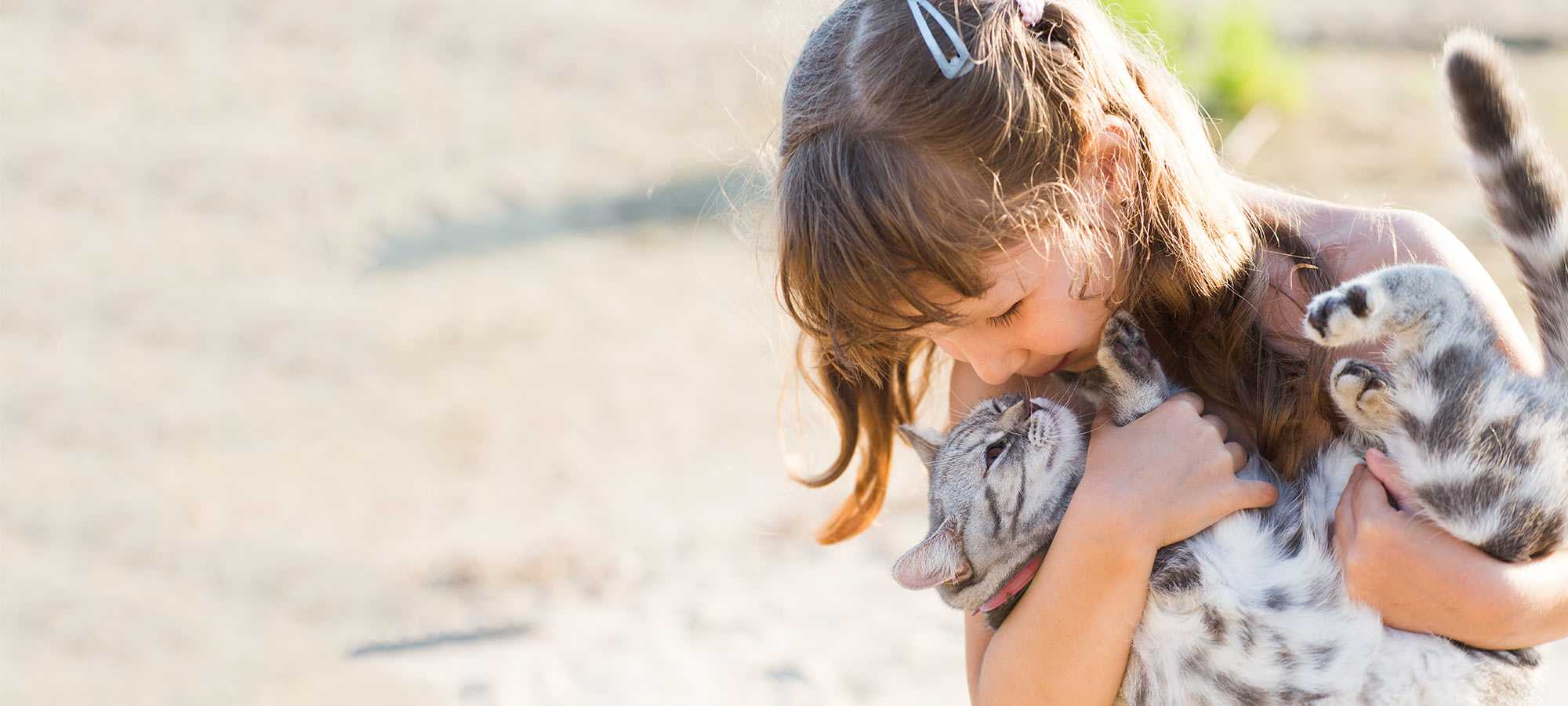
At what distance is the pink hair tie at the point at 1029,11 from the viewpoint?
160 centimetres

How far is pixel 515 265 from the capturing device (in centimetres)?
606

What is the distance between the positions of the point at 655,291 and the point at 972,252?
4539 mm

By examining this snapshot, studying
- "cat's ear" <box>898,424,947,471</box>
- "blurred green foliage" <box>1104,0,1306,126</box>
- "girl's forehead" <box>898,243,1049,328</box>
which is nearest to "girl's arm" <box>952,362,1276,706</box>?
"girl's forehead" <box>898,243,1049,328</box>

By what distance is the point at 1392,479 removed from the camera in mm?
1653

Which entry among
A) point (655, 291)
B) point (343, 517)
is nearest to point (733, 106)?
point (655, 291)

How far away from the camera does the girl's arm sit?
169 cm

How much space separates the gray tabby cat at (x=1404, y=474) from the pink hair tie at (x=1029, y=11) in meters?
0.52

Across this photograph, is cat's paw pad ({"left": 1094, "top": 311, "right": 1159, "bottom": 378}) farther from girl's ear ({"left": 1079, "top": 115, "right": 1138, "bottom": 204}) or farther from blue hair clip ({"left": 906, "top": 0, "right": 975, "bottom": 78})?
blue hair clip ({"left": 906, "top": 0, "right": 975, "bottom": 78})

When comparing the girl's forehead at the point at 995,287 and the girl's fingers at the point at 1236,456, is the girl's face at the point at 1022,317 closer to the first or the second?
the girl's forehead at the point at 995,287

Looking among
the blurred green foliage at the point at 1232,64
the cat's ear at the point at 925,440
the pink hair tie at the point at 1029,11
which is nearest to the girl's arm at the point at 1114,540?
the cat's ear at the point at 925,440

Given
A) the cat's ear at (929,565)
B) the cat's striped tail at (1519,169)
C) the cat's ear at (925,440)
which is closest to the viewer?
the cat's striped tail at (1519,169)

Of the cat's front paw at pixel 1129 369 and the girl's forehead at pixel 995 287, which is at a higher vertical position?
the girl's forehead at pixel 995 287

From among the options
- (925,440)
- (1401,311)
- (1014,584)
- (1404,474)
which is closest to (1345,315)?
(1401,311)

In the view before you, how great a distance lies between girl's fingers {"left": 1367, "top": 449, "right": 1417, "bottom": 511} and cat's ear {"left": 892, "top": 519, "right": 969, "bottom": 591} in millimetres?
709
